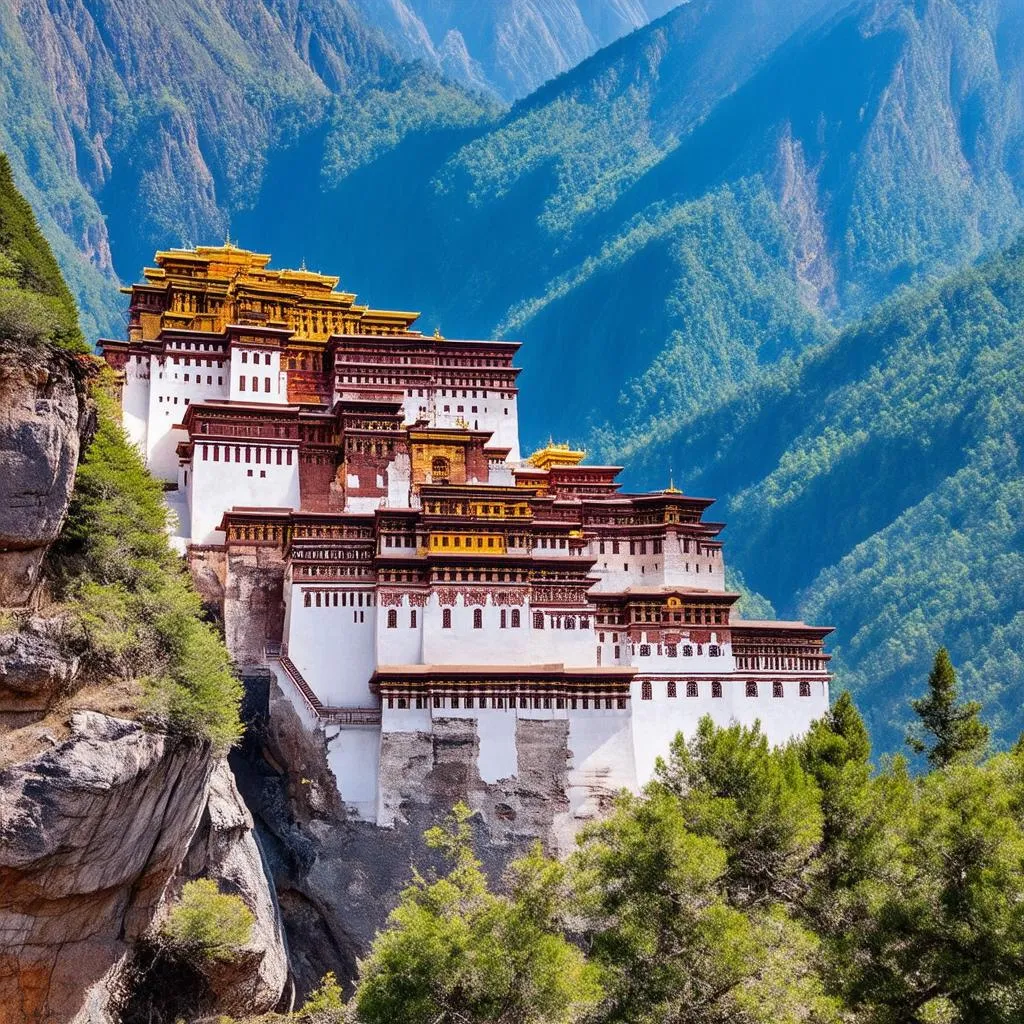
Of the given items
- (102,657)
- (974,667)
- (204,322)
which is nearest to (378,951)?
(102,657)

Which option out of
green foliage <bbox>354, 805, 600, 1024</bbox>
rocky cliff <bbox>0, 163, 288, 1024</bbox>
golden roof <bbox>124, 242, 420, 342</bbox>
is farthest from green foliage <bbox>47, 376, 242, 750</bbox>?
golden roof <bbox>124, 242, 420, 342</bbox>

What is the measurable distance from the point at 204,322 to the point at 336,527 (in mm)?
14561

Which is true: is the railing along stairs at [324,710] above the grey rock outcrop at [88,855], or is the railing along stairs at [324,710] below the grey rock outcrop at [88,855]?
above

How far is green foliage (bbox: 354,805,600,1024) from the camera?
35.0 m

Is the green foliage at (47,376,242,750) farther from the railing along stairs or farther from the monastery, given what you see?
the monastery

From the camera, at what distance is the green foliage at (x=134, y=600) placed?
3522 centimetres

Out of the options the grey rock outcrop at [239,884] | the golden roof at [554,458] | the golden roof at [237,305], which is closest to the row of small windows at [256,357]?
the golden roof at [237,305]

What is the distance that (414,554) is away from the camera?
49.8 metres

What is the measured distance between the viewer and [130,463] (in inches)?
1620

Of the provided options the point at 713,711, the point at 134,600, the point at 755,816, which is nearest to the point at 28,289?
the point at 134,600

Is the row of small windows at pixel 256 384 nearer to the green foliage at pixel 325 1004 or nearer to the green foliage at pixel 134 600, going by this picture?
the green foliage at pixel 134 600

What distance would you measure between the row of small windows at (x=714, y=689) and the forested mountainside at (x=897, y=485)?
2079 inches

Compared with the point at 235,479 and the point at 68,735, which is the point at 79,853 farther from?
the point at 235,479

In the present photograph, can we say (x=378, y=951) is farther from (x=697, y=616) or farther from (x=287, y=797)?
(x=697, y=616)
